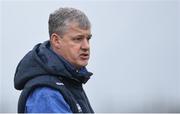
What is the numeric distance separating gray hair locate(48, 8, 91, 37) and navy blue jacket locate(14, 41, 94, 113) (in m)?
0.18

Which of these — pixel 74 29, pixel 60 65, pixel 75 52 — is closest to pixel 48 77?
pixel 60 65

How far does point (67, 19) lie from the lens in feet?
19.2

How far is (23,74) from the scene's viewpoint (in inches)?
231

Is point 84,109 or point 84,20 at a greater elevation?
point 84,20

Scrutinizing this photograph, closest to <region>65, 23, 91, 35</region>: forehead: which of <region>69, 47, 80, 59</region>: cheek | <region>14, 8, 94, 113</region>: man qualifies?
<region>14, 8, 94, 113</region>: man

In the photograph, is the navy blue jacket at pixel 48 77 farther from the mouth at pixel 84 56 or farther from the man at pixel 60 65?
the mouth at pixel 84 56

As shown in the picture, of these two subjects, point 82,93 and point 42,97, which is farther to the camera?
point 82,93

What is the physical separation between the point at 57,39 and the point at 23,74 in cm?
35

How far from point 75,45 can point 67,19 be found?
20 cm

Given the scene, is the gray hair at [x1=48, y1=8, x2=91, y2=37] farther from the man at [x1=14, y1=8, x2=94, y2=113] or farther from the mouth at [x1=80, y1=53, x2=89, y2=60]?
the mouth at [x1=80, y1=53, x2=89, y2=60]

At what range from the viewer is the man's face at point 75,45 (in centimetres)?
580

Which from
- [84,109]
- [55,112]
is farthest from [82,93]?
[55,112]

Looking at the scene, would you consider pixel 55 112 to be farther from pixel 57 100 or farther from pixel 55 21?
pixel 55 21

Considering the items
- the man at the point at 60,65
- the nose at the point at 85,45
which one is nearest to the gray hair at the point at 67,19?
the man at the point at 60,65
